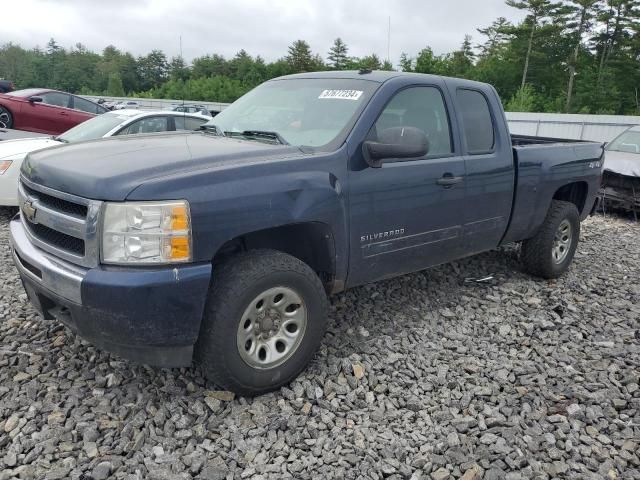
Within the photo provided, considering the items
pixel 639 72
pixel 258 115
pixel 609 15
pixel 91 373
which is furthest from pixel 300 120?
pixel 609 15

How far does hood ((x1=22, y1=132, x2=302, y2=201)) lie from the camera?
2.66 m

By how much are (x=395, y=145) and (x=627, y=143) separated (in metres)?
8.22

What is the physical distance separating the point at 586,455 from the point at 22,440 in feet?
9.20

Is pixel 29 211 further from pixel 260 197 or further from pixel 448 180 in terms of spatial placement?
pixel 448 180

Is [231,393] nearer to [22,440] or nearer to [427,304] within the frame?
[22,440]

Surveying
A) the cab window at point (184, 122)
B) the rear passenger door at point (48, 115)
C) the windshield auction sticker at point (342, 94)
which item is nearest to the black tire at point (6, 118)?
the rear passenger door at point (48, 115)

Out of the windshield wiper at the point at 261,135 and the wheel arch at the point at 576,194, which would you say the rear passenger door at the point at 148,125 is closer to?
the windshield wiper at the point at 261,135

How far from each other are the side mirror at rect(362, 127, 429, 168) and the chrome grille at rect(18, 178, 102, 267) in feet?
5.28

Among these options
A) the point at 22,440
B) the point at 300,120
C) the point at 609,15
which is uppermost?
the point at 609,15

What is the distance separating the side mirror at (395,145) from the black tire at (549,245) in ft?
7.79

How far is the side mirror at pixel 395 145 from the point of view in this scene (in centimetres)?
335

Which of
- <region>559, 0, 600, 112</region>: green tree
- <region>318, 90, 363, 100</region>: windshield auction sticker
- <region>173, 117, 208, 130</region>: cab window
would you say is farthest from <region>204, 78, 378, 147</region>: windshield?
<region>559, 0, 600, 112</region>: green tree

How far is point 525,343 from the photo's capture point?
404 cm

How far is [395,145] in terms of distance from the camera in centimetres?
335
